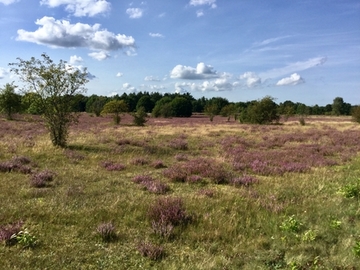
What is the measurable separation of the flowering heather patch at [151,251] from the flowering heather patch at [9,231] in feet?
7.66

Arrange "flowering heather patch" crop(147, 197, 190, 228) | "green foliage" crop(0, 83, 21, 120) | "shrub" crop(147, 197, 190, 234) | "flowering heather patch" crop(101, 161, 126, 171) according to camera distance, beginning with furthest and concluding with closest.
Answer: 1. "green foliage" crop(0, 83, 21, 120)
2. "flowering heather patch" crop(101, 161, 126, 171)
3. "flowering heather patch" crop(147, 197, 190, 228)
4. "shrub" crop(147, 197, 190, 234)

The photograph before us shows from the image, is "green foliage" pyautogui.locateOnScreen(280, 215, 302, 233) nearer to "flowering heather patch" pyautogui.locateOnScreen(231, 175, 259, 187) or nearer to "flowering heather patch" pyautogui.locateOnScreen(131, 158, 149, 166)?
"flowering heather patch" pyautogui.locateOnScreen(231, 175, 259, 187)

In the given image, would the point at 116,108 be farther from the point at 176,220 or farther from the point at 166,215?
the point at 176,220

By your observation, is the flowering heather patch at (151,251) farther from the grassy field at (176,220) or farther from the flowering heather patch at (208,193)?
the flowering heather patch at (208,193)

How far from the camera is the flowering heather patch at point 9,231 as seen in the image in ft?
17.5

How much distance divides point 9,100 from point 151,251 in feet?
174

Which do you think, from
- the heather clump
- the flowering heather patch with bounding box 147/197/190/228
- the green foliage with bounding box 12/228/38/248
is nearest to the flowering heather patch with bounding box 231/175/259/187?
the heather clump

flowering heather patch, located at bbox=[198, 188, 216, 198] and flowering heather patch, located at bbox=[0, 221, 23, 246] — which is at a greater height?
flowering heather patch, located at bbox=[0, 221, 23, 246]

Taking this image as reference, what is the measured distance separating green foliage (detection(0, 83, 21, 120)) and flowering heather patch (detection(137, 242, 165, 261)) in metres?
51.7

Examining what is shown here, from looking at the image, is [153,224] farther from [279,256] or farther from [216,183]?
[216,183]

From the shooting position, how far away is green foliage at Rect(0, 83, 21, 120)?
4844 cm

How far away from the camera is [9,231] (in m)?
5.55

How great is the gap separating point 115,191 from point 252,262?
5.17 meters

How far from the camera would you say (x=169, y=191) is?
371 inches
